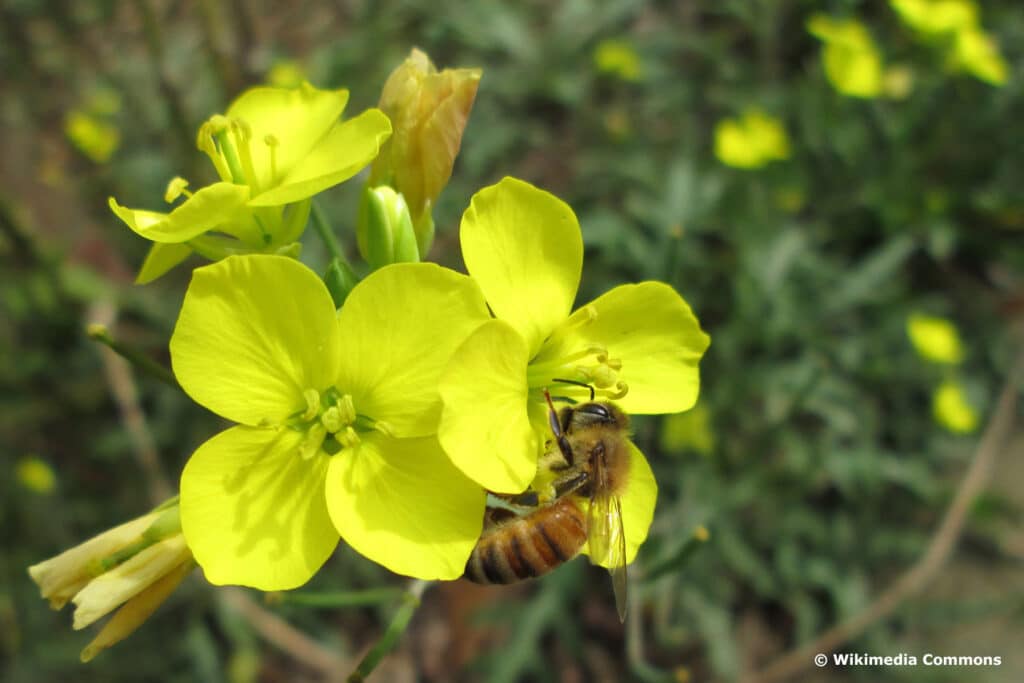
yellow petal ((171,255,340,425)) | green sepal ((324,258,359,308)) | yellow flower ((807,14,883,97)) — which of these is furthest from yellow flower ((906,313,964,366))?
yellow petal ((171,255,340,425))

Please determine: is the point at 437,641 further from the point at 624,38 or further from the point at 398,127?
the point at 624,38

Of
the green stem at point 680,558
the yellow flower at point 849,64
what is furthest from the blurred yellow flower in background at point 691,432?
the yellow flower at point 849,64

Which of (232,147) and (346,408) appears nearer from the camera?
(346,408)

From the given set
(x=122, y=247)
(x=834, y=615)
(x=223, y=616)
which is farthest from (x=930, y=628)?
(x=122, y=247)

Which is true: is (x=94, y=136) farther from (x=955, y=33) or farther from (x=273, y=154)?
(x=955, y=33)

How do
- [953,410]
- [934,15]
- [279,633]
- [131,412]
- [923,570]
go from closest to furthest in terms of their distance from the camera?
[131,412]
[279,633]
[923,570]
[953,410]
[934,15]

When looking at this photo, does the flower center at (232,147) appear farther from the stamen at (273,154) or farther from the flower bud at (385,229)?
the flower bud at (385,229)

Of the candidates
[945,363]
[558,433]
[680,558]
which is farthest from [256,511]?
[945,363]

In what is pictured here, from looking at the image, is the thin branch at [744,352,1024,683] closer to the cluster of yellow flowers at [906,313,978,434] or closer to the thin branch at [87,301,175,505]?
the cluster of yellow flowers at [906,313,978,434]
